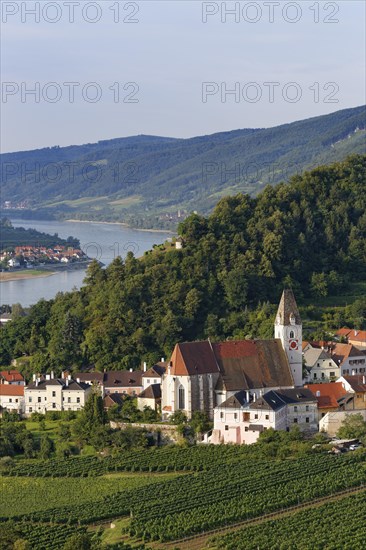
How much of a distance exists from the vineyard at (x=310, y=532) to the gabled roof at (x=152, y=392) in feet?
39.7

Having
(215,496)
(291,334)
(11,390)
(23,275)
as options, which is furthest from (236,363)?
(23,275)

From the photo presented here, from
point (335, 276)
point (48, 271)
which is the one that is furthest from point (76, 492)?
point (48, 271)

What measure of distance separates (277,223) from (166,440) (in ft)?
65.9

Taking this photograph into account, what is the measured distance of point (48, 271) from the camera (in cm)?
10562

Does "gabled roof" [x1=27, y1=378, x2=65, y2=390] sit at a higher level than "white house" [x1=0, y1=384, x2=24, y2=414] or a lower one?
higher

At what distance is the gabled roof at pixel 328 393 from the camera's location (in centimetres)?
4147

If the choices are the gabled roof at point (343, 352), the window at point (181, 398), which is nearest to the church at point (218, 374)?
the window at point (181, 398)

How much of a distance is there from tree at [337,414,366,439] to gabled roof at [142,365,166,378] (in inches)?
313

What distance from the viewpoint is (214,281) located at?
54.8m

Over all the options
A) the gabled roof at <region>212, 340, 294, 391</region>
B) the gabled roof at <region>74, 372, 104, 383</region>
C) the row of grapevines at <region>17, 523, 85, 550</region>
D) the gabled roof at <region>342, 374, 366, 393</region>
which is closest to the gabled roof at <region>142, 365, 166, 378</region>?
the gabled roof at <region>74, 372, 104, 383</region>

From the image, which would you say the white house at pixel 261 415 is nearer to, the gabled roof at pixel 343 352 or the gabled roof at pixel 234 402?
the gabled roof at pixel 234 402

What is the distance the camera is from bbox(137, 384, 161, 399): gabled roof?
143ft

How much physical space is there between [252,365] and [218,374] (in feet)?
3.82

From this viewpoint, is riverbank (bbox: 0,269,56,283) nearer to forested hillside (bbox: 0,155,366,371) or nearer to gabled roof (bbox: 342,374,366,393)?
forested hillside (bbox: 0,155,366,371)
